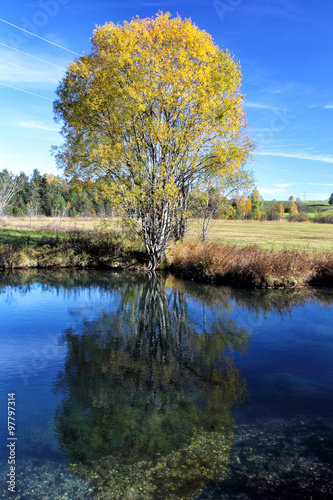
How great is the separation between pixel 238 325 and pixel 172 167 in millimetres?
10599

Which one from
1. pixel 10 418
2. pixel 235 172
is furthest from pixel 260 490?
pixel 235 172

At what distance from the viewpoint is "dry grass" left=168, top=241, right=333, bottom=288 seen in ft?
52.1

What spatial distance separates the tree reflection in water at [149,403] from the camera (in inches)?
172

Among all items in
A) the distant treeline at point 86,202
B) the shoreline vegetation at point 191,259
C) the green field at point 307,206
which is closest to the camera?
the shoreline vegetation at point 191,259

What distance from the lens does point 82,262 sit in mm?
21469

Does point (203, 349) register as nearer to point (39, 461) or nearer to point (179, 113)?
point (39, 461)

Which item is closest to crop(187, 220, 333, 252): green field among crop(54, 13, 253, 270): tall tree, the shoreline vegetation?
the shoreline vegetation

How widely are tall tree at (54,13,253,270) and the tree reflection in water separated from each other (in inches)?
363

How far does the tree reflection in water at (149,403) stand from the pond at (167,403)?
0.07 ft

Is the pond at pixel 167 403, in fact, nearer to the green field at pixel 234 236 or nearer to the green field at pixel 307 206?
the green field at pixel 234 236


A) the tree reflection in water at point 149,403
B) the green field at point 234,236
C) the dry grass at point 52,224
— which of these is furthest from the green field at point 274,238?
the tree reflection in water at point 149,403

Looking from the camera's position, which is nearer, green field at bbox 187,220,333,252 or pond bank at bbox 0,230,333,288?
pond bank at bbox 0,230,333,288

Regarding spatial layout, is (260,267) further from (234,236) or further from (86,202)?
(86,202)

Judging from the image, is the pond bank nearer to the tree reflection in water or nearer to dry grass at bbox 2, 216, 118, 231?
dry grass at bbox 2, 216, 118, 231
